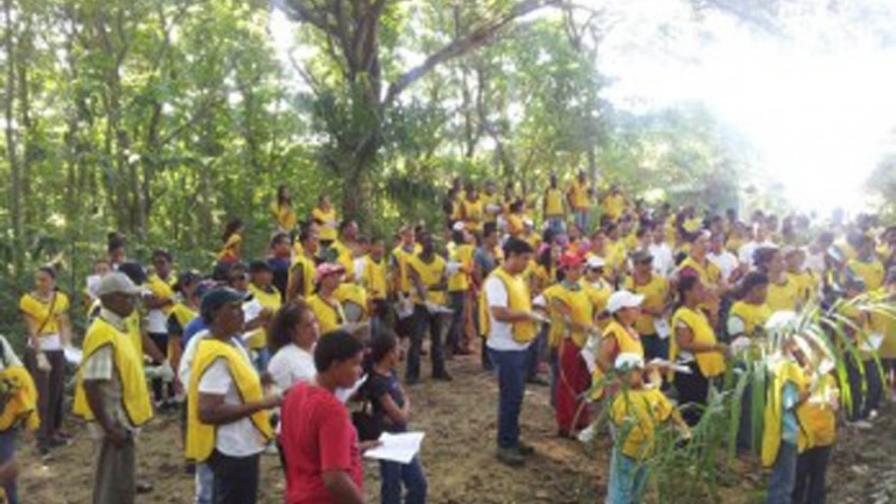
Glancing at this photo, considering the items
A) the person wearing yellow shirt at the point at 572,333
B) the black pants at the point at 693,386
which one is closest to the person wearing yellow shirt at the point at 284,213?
the person wearing yellow shirt at the point at 572,333

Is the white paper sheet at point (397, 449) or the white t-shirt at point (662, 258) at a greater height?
the white t-shirt at point (662, 258)

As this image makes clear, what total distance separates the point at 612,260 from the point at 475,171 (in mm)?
11800

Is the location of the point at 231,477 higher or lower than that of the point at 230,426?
lower

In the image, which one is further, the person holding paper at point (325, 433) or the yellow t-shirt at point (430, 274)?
the yellow t-shirt at point (430, 274)

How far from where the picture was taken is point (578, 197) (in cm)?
1789

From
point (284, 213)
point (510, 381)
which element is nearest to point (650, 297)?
point (510, 381)

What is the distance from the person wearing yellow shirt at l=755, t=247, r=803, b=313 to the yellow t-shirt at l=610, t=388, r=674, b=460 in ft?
10.6

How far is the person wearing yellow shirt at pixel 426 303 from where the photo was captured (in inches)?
390

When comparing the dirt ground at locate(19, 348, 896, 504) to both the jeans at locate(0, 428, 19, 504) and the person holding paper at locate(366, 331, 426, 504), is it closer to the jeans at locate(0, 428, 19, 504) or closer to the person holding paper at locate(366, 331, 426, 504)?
the person holding paper at locate(366, 331, 426, 504)

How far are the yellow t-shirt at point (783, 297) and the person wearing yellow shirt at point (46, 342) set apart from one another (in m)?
6.80

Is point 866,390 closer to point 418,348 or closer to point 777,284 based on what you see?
point 777,284

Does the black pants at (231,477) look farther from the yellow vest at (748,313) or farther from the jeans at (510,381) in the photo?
the yellow vest at (748,313)

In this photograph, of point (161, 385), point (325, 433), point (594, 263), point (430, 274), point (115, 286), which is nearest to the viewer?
point (325, 433)

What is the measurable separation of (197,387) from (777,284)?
5843 millimetres
